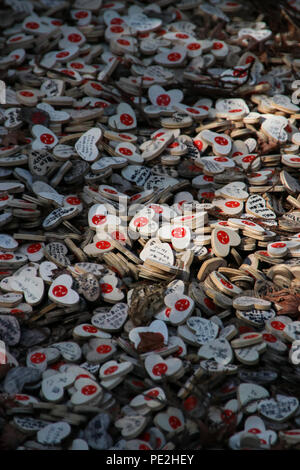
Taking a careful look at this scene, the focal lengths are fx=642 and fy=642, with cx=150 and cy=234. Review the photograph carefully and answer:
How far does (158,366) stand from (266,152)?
1296 millimetres

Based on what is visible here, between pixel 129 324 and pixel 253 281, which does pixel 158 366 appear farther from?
pixel 253 281

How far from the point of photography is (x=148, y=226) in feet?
8.38

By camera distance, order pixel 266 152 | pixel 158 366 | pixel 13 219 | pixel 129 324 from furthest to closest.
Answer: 1. pixel 266 152
2. pixel 13 219
3. pixel 129 324
4. pixel 158 366

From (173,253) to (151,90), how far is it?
1043 mm

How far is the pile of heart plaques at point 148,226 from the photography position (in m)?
1.98

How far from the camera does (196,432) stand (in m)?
1.90

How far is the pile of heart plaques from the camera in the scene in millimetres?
1981

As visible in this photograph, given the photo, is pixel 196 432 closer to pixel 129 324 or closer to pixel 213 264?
pixel 129 324

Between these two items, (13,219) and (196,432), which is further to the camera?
(13,219)
